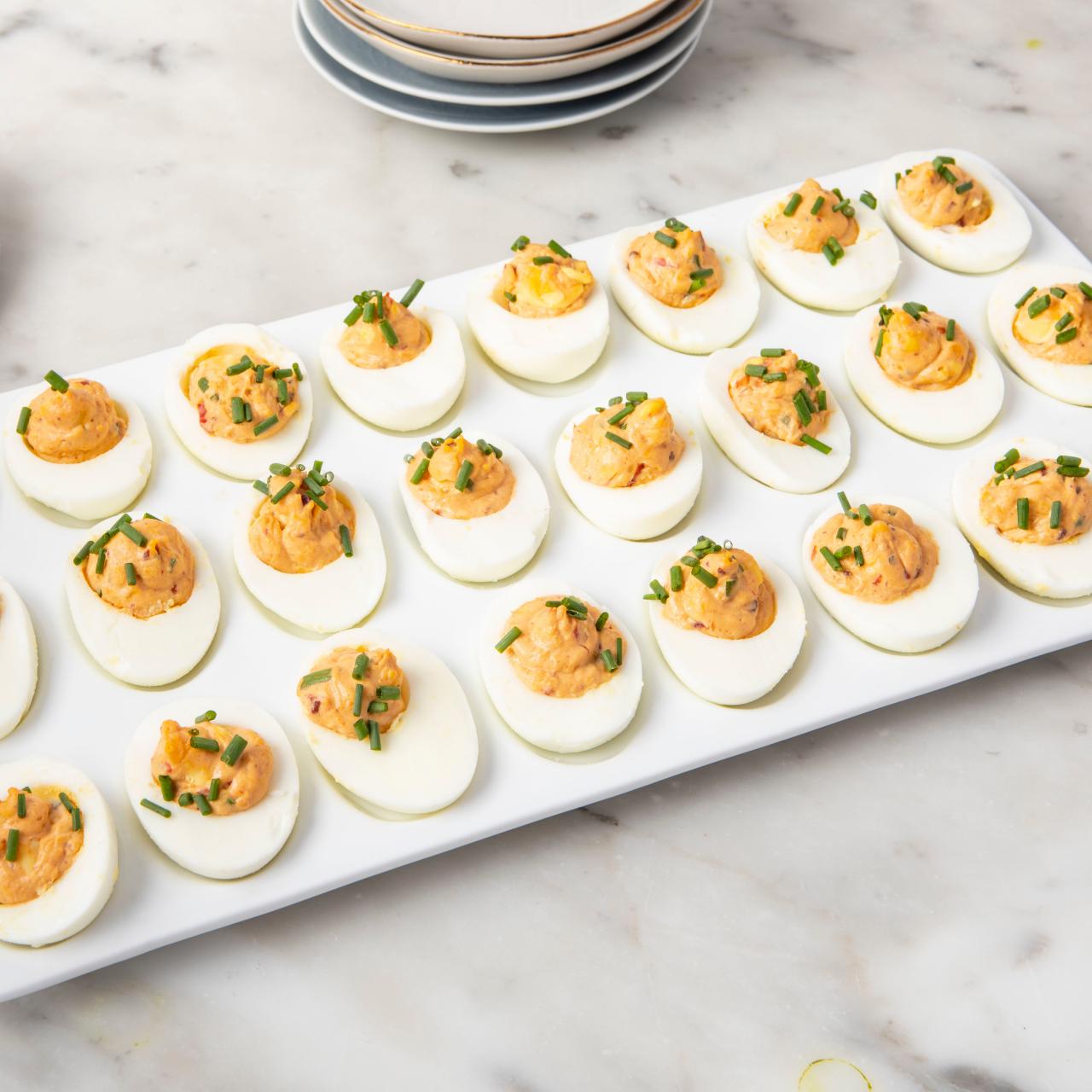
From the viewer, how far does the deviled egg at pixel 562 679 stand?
2594mm

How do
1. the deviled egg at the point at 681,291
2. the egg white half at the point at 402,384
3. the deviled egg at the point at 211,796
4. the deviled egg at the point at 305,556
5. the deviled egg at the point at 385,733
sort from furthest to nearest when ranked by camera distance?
the deviled egg at the point at 681,291 < the egg white half at the point at 402,384 < the deviled egg at the point at 305,556 < the deviled egg at the point at 385,733 < the deviled egg at the point at 211,796

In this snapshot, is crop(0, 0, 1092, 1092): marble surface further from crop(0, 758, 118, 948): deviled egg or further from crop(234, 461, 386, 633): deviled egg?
crop(234, 461, 386, 633): deviled egg

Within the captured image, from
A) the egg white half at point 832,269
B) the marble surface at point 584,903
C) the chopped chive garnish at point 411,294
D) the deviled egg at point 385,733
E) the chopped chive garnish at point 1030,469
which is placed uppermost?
the egg white half at point 832,269

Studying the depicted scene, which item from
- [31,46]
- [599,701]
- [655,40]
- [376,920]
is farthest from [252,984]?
[31,46]

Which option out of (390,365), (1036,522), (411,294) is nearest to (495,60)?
(411,294)

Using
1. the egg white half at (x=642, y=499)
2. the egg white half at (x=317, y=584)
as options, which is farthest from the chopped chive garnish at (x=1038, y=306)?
the egg white half at (x=317, y=584)

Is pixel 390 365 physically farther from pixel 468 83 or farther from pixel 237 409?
pixel 468 83

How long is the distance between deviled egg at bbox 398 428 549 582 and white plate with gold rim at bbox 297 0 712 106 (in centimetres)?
134

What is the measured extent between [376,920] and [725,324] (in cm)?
175

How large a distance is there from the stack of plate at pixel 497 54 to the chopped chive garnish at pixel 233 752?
2.07m

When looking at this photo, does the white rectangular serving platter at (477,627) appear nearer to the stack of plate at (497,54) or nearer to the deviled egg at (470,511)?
the deviled egg at (470,511)

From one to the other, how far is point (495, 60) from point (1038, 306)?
5.48ft

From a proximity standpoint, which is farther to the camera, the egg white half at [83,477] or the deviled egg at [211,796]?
the egg white half at [83,477]

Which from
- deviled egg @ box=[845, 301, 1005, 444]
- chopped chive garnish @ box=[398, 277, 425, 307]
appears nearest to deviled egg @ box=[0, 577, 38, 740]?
chopped chive garnish @ box=[398, 277, 425, 307]
